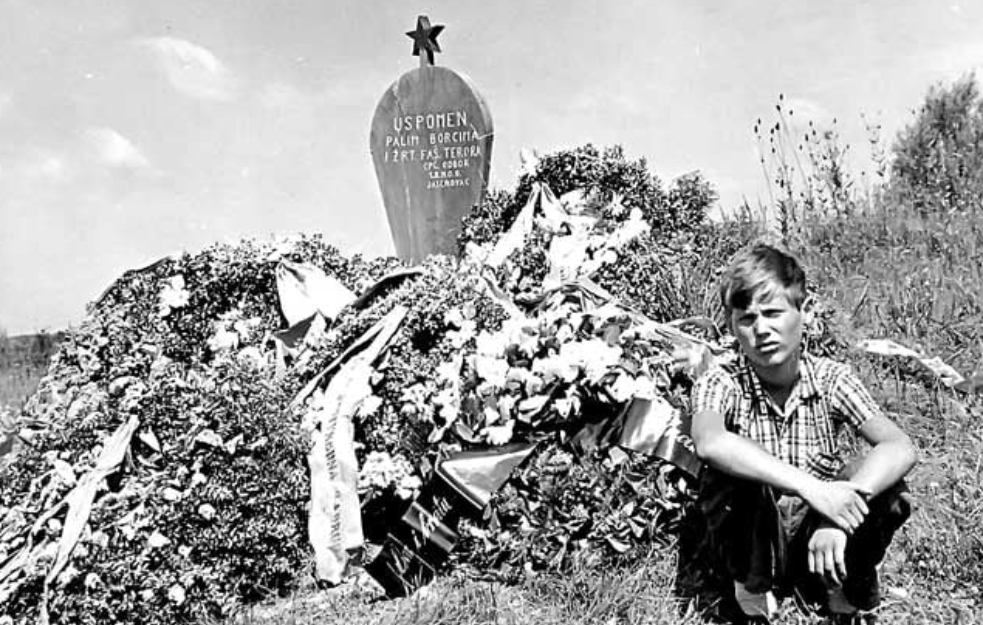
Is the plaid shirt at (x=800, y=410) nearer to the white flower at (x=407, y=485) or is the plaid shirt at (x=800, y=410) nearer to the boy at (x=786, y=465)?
the boy at (x=786, y=465)

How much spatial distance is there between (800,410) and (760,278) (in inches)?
15.3

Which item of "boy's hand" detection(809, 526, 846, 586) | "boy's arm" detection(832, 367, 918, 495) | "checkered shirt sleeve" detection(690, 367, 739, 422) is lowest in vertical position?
"boy's hand" detection(809, 526, 846, 586)

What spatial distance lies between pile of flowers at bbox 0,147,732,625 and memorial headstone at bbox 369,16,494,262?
3.53 metres

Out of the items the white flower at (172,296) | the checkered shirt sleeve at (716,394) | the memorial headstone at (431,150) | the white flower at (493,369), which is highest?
the memorial headstone at (431,150)

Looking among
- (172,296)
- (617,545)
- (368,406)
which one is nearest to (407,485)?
(368,406)

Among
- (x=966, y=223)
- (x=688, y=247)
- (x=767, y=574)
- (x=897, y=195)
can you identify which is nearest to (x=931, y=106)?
(x=897, y=195)

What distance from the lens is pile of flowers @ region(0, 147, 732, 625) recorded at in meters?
2.80

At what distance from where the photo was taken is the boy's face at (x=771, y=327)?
98.2 inches

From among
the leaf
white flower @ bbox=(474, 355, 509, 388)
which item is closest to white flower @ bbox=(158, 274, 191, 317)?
white flower @ bbox=(474, 355, 509, 388)

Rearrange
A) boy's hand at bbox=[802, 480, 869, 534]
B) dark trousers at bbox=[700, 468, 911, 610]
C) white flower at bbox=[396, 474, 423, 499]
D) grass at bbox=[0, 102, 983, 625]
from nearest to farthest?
boy's hand at bbox=[802, 480, 869, 534], dark trousers at bbox=[700, 468, 911, 610], grass at bbox=[0, 102, 983, 625], white flower at bbox=[396, 474, 423, 499]

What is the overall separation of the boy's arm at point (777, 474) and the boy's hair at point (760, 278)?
0.37m

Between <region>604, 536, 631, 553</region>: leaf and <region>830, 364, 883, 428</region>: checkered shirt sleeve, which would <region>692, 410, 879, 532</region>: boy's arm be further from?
<region>604, 536, 631, 553</region>: leaf

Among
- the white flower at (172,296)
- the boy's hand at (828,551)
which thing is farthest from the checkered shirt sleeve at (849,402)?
the white flower at (172,296)

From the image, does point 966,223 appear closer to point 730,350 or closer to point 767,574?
point 730,350
